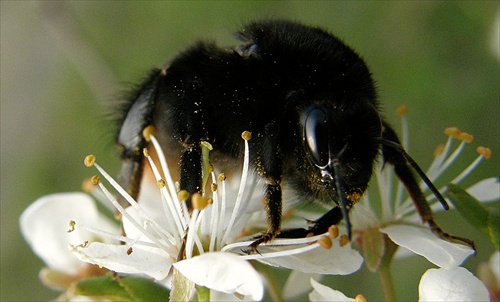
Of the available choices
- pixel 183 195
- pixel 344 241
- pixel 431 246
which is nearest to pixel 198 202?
pixel 183 195

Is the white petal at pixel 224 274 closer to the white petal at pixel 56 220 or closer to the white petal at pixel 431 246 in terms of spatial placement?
the white petal at pixel 431 246

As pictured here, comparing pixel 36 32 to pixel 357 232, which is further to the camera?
pixel 36 32

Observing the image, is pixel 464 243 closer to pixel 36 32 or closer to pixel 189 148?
pixel 189 148

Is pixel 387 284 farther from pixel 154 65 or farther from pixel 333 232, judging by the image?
pixel 154 65

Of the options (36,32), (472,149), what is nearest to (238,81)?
(472,149)

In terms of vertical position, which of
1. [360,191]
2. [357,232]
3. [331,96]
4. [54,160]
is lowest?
[54,160]

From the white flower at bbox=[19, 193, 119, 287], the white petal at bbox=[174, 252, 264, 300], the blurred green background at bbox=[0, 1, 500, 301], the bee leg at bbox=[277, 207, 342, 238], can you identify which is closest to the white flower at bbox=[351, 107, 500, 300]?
the bee leg at bbox=[277, 207, 342, 238]

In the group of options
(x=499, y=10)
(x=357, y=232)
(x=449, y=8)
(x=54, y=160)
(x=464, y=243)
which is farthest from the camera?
(x=54, y=160)

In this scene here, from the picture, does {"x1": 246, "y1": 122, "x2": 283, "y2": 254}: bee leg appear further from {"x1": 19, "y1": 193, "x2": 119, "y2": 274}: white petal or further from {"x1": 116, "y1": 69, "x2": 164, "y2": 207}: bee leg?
{"x1": 19, "y1": 193, "x2": 119, "y2": 274}: white petal
